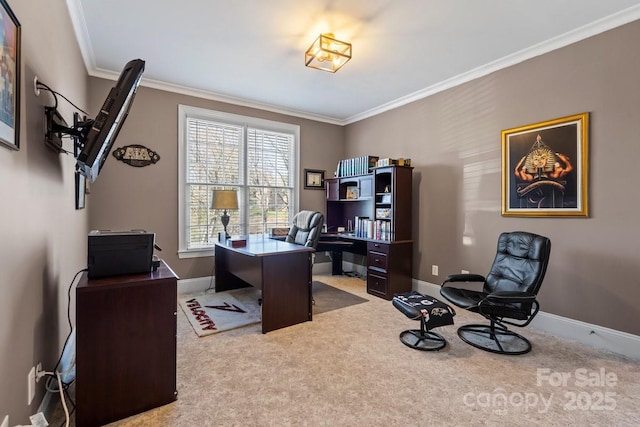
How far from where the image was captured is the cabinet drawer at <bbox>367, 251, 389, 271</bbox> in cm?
396

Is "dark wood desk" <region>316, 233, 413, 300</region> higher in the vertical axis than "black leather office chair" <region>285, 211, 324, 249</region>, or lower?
lower

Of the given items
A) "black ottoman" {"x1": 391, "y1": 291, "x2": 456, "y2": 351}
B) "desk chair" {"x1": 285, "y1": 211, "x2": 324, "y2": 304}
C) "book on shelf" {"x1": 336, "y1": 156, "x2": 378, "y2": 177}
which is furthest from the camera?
"book on shelf" {"x1": 336, "y1": 156, "x2": 378, "y2": 177}

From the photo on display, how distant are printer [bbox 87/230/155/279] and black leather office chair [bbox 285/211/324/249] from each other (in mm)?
1926

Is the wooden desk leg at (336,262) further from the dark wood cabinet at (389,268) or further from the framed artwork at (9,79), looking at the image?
the framed artwork at (9,79)

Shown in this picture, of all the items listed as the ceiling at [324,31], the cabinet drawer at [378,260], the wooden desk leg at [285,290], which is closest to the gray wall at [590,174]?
the ceiling at [324,31]

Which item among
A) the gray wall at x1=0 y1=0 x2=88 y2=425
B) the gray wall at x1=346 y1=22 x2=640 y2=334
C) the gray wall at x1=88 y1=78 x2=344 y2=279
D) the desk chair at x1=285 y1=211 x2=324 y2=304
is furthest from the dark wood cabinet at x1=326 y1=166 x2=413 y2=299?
the gray wall at x1=0 y1=0 x2=88 y2=425

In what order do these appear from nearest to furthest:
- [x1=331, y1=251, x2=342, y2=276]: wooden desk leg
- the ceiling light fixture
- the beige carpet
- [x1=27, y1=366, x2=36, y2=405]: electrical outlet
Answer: [x1=27, y1=366, x2=36, y2=405]: electrical outlet
the beige carpet
the ceiling light fixture
[x1=331, y1=251, x2=342, y2=276]: wooden desk leg

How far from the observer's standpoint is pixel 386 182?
4379 millimetres

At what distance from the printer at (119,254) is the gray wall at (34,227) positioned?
9.2 inches

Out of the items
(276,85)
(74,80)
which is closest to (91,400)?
(74,80)

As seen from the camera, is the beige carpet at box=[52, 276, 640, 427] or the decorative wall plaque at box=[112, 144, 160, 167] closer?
the beige carpet at box=[52, 276, 640, 427]

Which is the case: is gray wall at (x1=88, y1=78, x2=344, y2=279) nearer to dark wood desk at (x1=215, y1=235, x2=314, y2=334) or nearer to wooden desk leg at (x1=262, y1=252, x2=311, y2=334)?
dark wood desk at (x1=215, y1=235, x2=314, y2=334)

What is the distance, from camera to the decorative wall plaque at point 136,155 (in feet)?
12.2

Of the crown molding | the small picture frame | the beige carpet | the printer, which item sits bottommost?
the beige carpet
